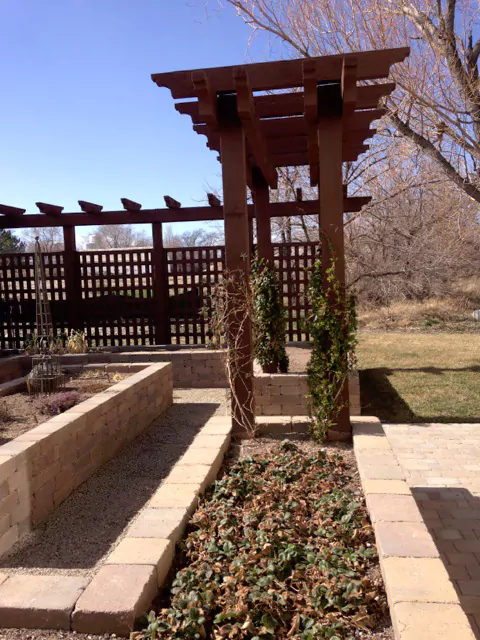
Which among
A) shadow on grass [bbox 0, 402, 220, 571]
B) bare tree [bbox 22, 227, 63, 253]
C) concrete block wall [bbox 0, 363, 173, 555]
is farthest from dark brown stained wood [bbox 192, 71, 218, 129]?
bare tree [bbox 22, 227, 63, 253]

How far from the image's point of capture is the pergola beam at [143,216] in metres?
8.46

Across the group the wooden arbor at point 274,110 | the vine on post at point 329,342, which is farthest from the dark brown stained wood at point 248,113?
the vine on post at point 329,342

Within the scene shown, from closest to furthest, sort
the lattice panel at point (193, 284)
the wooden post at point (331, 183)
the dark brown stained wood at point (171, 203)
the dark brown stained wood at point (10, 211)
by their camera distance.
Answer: the wooden post at point (331, 183)
the dark brown stained wood at point (171, 203)
the dark brown stained wood at point (10, 211)
the lattice panel at point (193, 284)

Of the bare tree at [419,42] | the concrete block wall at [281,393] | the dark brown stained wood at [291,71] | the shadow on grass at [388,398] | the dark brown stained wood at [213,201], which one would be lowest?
the shadow on grass at [388,398]

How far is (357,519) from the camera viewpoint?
9.22 ft

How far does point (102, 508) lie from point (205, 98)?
2.90 meters

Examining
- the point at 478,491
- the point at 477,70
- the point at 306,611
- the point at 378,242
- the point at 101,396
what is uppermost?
the point at 477,70

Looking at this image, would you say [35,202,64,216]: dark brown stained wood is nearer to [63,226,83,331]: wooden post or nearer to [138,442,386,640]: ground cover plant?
[63,226,83,331]: wooden post

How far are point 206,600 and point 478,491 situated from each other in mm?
3093

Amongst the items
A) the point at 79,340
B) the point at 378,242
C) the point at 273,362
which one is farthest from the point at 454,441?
the point at 378,242

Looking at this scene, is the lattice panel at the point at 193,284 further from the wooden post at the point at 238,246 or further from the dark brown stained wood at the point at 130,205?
the wooden post at the point at 238,246

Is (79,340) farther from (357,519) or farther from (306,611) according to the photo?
(306,611)

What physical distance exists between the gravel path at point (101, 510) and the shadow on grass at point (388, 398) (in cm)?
247

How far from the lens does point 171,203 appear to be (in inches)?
334
